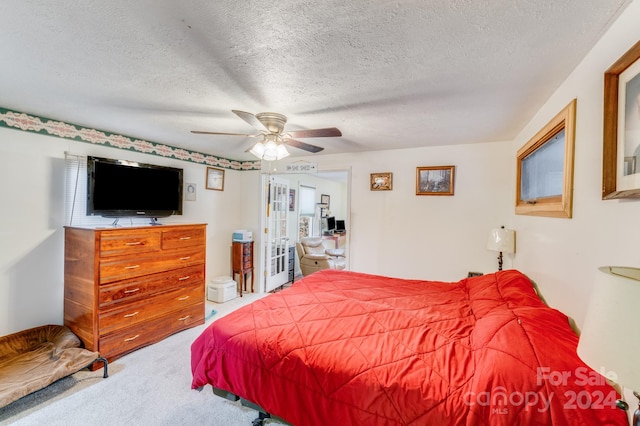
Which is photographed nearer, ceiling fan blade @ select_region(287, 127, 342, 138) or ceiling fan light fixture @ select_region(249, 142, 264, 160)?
ceiling fan blade @ select_region(287, 127, 342, 138)

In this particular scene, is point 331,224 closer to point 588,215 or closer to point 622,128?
point 588,215

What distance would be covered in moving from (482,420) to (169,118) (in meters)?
2.96

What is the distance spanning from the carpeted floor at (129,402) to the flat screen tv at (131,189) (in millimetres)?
1531

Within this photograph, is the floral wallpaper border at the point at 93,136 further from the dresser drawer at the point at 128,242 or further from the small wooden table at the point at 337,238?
the small wooden table at the point at 337,238

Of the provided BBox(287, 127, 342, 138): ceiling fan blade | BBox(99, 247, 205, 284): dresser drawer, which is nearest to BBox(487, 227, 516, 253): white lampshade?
BBox(287, 127, 342, 138): ceiling fan blade

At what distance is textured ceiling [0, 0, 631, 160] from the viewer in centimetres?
107

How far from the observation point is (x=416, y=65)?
1.46 metres

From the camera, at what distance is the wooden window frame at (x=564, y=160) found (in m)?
1.41

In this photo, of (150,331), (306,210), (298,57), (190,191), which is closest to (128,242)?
(150,331)

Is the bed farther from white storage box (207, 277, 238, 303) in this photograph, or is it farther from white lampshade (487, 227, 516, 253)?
white storage box (207, 277, 238, 303)

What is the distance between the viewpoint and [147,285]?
267 cm

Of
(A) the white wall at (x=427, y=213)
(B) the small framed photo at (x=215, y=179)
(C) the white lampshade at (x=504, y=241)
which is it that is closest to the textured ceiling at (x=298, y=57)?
(A) the white wall at (x=427, y=213)

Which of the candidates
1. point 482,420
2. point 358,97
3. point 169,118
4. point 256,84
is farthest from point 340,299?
point 169,118

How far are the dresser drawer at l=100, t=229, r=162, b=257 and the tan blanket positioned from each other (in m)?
0.85
